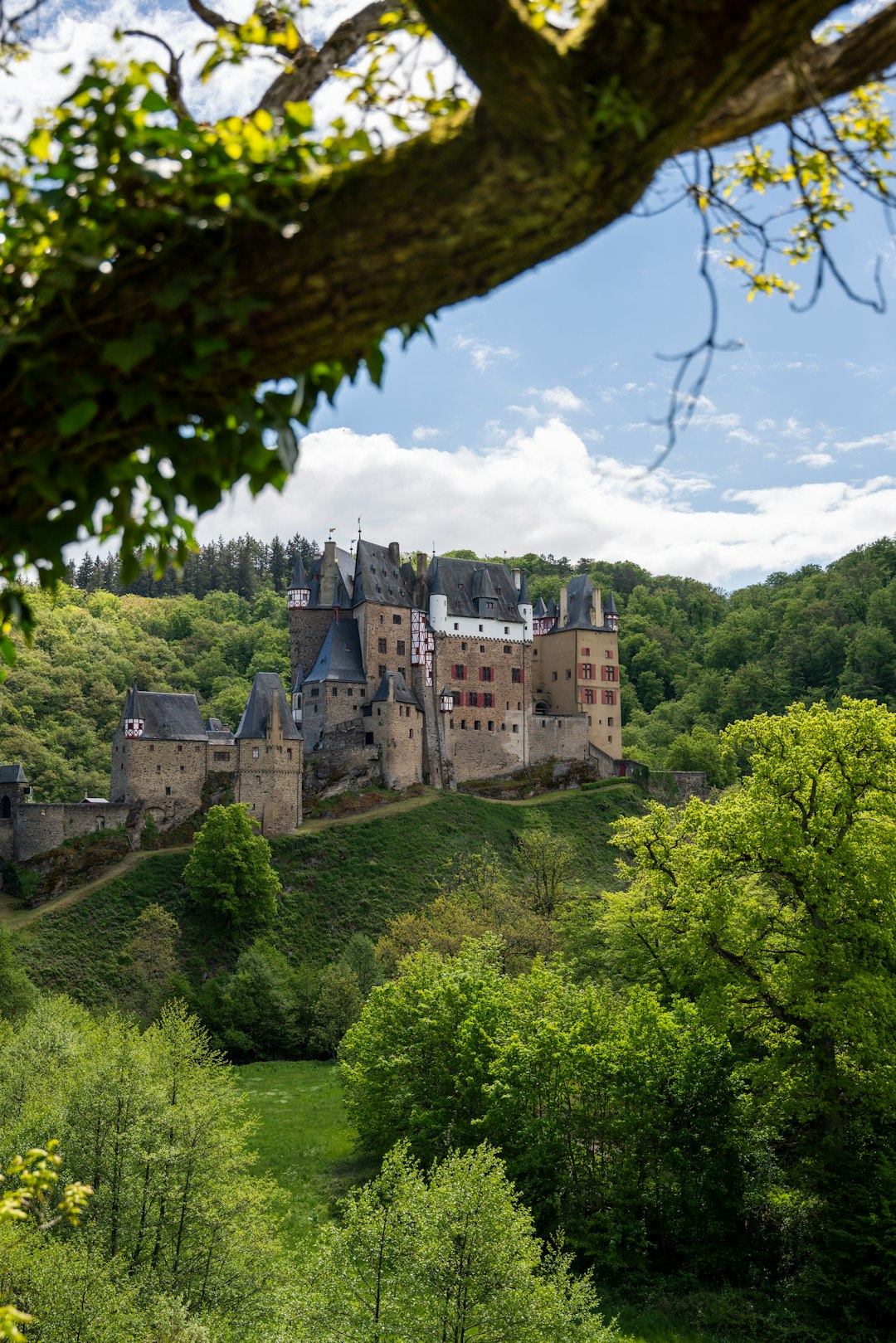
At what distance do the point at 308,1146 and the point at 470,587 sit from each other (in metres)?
44.3

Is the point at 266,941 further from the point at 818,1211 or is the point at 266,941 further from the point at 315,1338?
the point at 315,1338

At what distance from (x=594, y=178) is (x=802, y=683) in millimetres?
107183

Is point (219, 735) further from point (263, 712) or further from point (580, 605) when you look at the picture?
point (580, 605)

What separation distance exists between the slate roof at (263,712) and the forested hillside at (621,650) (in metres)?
28.5

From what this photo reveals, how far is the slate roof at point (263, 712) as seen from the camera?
195 ft

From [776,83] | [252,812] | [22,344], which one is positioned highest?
[776,83]

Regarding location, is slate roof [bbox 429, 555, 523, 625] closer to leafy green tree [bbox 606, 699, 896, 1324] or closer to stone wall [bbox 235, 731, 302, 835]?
stone wall [bbox 235, 731, 302, 835]

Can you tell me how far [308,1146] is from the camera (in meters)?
37.3

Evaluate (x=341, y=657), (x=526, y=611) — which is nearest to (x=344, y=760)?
(x=341, y=657)

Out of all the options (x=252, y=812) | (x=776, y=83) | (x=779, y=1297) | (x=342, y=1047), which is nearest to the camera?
(x=776, y=83)

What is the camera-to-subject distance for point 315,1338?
54.1ft

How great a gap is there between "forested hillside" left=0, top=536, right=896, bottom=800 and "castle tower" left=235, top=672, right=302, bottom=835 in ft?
93.7

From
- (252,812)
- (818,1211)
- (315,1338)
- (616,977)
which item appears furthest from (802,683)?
(315,1338)

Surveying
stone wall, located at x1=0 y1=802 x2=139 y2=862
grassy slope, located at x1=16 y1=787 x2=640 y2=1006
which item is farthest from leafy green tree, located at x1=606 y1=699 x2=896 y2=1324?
stone wall, located at x1=0 y1=802 x2=139 y2=862
